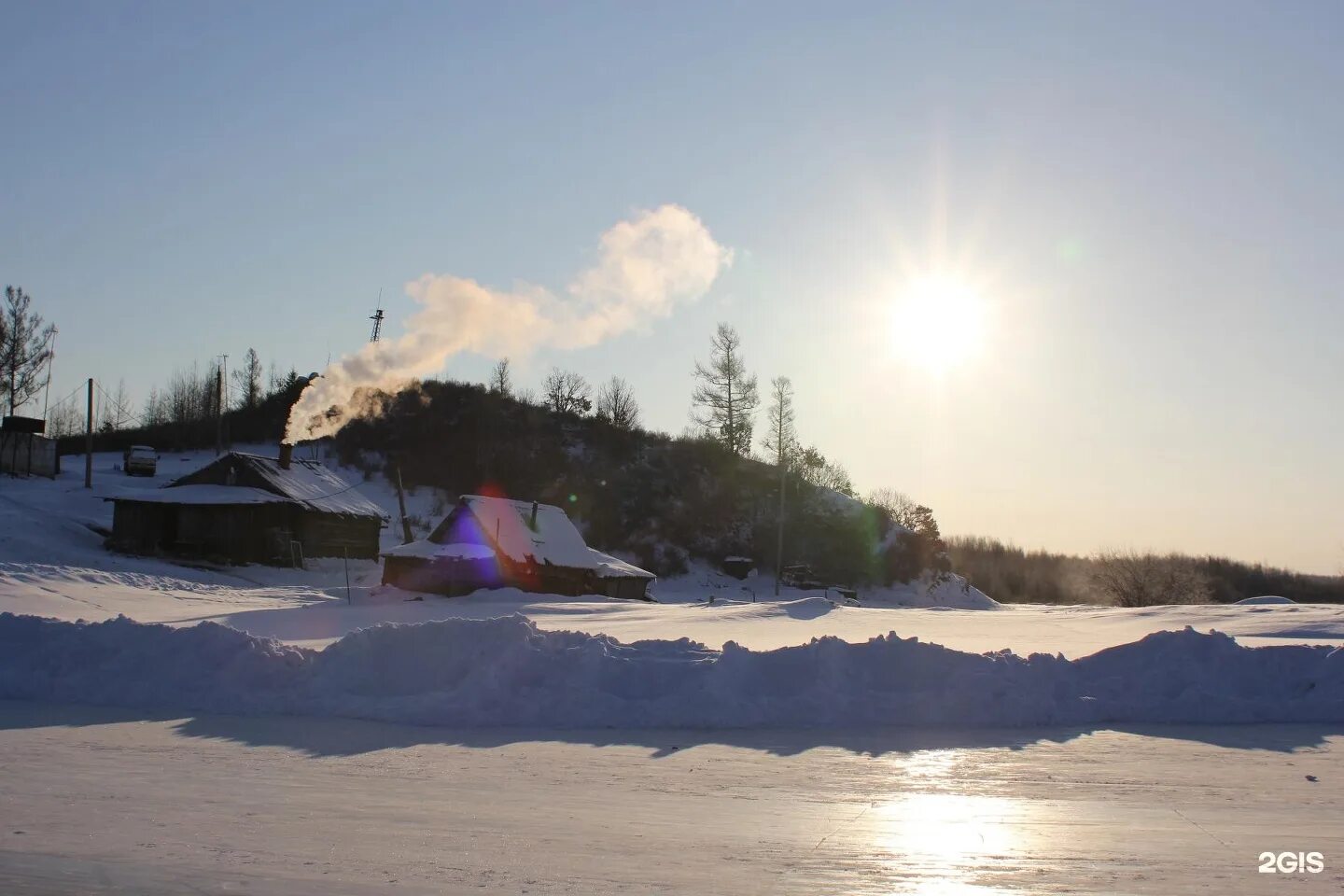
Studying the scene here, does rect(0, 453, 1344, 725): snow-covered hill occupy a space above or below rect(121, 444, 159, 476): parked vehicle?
below

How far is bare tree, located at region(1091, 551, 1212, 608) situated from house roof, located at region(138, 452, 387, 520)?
4355 cm

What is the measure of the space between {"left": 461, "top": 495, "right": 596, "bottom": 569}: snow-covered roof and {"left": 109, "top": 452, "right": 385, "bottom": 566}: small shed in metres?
9.94

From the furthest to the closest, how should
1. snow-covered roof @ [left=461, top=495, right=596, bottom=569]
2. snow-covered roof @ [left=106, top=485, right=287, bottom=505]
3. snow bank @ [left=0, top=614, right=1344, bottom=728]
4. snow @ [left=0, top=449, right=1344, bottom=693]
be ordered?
snow-covered roof @ [left=106, top=485, right=287, bottom=505], snow-covered roof @ [left=461, top=495, right=596, bottom=569], snow @ [left=0, top=449, right=1344, bottom=693], snow bank @ [left=0, top=614, right=1344, bottom=728]

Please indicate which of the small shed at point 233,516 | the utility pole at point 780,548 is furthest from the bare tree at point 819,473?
the small shed at point 233,516

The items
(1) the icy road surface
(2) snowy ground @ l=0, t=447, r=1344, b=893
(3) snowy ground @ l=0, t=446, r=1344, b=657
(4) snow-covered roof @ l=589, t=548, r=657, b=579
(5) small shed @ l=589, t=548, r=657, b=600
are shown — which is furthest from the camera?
(5) small shed @ l=589, t=548, r=657, b=600

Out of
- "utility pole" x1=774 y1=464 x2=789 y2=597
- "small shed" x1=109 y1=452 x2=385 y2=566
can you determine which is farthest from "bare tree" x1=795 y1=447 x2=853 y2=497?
"small shed" x1=109 y1=452 x2=385 y2=566

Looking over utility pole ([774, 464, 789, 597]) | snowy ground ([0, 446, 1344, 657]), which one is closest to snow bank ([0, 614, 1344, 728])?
snowy ground ([0, 446, 1344, 657])

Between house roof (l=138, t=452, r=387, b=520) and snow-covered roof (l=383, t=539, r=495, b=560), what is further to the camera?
house roof (l=138, t=452, r=387, b=520)

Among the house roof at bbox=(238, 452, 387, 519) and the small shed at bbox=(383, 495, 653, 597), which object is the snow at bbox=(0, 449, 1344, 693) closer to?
the small shed at bbox=(383, 495, 653, 597)

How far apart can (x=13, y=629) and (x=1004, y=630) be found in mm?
20168

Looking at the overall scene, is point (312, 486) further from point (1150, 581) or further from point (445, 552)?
point (1150, 581)

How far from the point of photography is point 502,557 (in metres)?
39.3

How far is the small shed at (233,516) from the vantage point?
47.1 meters

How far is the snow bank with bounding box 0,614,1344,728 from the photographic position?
1057 cm
